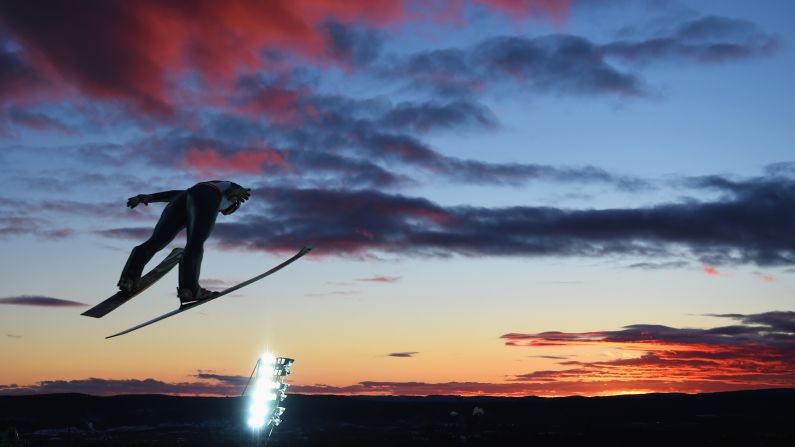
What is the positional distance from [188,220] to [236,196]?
540mm

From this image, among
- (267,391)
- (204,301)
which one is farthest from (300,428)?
(204,301)

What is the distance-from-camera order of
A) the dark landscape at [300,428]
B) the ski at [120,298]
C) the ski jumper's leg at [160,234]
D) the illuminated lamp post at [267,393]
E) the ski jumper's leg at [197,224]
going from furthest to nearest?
the dark landscape at [300,428]
the illuminated lamp post at [267,393]
the ski at [120,298]
the ski jumper's leg at [160,234]
the ski jumper's leg at [197,224]

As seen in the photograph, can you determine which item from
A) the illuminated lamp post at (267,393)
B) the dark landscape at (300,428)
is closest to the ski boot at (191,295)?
the illuminated lamp post at (267,393)

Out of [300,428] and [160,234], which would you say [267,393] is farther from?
[300,428]

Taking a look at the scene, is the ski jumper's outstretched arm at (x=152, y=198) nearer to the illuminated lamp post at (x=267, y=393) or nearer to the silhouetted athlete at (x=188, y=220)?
the silhouetted athlete at (x=188, y=220)

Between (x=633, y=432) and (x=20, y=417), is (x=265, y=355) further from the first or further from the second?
(x=20, y=417)

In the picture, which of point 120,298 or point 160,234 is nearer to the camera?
point 160,234

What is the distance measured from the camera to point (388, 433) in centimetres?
17500

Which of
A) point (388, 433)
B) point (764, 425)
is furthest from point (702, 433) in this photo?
point (388, 433)

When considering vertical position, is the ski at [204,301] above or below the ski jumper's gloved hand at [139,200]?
below

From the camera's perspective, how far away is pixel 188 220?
309 inches

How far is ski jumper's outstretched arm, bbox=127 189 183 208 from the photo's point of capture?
7762 mm

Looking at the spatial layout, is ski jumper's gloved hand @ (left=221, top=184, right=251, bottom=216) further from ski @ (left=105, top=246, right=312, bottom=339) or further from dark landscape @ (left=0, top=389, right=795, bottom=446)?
dark landscape @ (left=0, top=389, right=795, bottom=446)

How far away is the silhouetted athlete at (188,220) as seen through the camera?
305 inches
